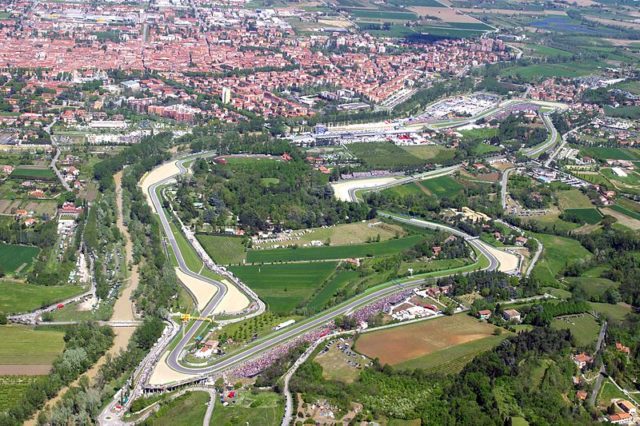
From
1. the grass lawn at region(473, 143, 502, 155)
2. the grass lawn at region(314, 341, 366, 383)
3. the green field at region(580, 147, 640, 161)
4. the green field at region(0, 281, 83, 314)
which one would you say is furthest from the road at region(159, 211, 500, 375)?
the green field at region(580, 147, 640, 161)

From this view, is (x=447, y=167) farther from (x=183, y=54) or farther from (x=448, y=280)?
(x=183, y=54)

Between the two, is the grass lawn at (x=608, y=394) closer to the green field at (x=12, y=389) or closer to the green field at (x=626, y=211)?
the green field at (x=12, y=389)

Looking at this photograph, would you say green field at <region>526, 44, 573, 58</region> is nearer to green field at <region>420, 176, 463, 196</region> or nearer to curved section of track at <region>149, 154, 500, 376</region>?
green field at <region>420, 176, 463, 196</region>

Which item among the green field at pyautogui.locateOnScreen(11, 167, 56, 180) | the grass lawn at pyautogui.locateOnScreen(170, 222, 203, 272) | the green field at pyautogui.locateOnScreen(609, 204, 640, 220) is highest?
the green field at pyautogui.locateOnScreen(609, 204, 640, 220)

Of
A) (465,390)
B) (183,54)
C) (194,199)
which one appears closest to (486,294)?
(465,390)

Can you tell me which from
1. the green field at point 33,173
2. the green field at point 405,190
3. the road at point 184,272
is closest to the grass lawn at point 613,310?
the green field at point 405,190
